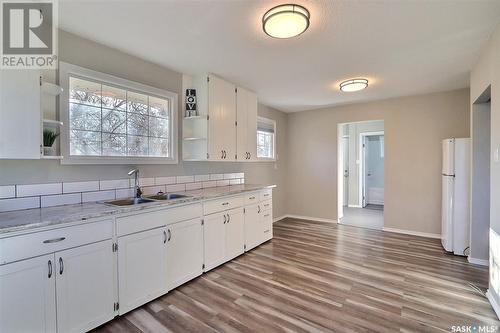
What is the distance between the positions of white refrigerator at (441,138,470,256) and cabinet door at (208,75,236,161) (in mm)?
3061

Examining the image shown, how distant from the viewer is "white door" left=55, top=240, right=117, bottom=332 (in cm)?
166

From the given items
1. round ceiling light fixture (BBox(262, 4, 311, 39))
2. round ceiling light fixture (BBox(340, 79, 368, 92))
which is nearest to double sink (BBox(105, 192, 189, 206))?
round ceiling light fixture (BBox(262, 4, 311, 39))

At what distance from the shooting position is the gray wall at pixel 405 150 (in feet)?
13.0

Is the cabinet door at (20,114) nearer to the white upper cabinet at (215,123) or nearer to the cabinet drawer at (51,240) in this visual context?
the cabinet drawer at (51,240)

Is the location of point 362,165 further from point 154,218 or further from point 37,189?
point 37,189

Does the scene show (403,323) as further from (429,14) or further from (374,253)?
(429,14)

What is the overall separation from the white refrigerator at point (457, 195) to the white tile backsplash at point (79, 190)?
358cm

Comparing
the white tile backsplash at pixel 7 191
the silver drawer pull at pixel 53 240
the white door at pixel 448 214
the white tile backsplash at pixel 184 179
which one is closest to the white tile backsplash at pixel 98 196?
the white tile backsplash at pixel 7 191

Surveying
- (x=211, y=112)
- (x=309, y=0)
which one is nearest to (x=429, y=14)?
(x=309, y=0)

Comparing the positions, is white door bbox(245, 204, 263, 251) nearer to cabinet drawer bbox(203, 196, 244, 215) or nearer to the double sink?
cabinet drawer bbox(203, 196, 244, 215)

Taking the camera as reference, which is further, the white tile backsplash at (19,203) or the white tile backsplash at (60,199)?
the white tile backsplash at (60,199)

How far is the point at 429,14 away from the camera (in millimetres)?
1911

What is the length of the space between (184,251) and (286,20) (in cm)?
234

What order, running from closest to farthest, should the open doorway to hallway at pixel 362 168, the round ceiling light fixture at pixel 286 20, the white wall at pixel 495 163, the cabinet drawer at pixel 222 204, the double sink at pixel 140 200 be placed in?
1. the round ceiling light fixture at pixel 286 20
2. the white wall at pixel 495 163
3. the double sink at pixel 140 200
4. the cabinet drawer at pixel 222 204
5. the open doorway to hallway at pixel 362 168
